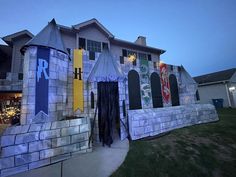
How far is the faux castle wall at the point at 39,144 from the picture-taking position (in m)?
2.79

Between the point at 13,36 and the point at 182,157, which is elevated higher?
the point at 13,36

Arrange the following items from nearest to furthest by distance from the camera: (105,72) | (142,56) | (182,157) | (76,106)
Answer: (182,157) < (105,72) < (76,106) < (142,56)

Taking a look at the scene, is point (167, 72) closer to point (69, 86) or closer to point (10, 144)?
point (69, 86)

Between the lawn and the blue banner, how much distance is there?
299cm

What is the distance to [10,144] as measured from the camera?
2812 mm

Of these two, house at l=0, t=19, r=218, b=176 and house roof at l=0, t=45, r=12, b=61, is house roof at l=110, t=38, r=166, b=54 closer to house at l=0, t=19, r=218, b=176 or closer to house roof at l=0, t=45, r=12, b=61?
house at l=0, t=19, r=218, b=176

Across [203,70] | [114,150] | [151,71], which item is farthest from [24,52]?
[203,70]

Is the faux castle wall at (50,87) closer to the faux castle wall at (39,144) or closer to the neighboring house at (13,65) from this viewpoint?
the faux castle wall at (39,144)

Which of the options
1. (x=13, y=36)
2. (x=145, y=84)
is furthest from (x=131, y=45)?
(x=13, y=36)

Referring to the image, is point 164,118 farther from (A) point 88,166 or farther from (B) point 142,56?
(B) point 142,56

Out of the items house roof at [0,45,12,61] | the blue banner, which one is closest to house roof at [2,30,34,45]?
house roof at [0,45,12,61]

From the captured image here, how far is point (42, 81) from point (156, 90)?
8.70 meters

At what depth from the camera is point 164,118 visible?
21.1 ft

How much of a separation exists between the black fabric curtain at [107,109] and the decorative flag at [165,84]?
260 inches
